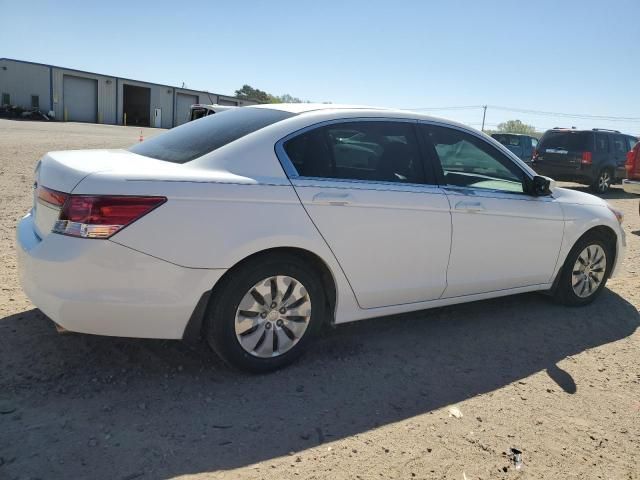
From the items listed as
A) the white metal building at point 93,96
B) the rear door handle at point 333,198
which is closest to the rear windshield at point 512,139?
the rear door handle at point 333,198

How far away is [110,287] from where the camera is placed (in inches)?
114

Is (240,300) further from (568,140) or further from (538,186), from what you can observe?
(568,140)

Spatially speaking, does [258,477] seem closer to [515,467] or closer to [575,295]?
[515,467]

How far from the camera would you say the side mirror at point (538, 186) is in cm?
450

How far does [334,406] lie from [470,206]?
181 cm

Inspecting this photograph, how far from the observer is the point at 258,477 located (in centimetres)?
255

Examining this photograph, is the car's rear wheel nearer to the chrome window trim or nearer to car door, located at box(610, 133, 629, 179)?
car door, located at box(610, 133, 629, 179)

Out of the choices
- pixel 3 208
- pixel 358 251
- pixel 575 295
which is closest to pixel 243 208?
pixel 358 251

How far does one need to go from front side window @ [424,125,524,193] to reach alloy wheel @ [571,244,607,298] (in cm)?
108

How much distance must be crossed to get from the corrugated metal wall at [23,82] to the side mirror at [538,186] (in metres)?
48.7

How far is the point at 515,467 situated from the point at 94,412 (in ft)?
7.17

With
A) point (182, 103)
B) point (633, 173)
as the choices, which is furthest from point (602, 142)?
point (182, 103)

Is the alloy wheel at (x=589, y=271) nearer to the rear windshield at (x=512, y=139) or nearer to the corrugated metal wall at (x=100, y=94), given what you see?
the rear windshield at (x=512, y=139)

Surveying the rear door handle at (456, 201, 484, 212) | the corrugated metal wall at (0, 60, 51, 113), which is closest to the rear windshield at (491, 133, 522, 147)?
the rear door handle at (456, 201, 484, 212)
